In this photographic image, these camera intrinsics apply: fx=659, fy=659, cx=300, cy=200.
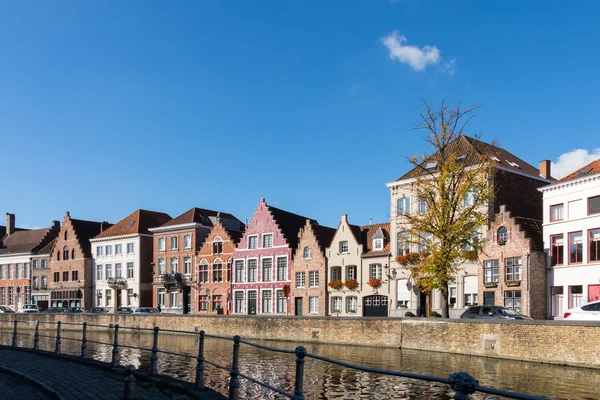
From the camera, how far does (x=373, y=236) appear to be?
185ft

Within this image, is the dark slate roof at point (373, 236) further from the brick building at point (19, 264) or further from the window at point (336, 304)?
the brick building at point (19, 264)

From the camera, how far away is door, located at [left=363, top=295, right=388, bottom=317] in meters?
54.4

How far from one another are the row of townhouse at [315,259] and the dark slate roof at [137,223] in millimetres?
192

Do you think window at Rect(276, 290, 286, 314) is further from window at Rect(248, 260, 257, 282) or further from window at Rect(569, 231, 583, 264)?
window at Rect(569, 231, 583, 264)

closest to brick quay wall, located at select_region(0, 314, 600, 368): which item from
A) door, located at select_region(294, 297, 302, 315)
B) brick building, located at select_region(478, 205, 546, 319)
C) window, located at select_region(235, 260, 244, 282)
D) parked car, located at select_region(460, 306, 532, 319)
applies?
parked car, located at select_region(460, 306, 532, 319)

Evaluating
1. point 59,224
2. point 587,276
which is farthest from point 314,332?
point 59,224

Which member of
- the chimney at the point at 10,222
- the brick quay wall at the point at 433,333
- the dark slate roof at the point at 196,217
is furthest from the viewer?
the chimney at the point at 10,222

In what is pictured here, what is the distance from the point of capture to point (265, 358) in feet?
102

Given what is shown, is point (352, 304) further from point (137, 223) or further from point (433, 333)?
point (137, 223)

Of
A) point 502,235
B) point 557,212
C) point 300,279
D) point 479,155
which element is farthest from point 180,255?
point 557,212

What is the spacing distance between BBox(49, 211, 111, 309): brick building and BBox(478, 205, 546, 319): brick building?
2039 inches

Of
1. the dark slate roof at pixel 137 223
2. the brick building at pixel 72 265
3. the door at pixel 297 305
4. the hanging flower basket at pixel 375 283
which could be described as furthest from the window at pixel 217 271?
the brick building at pixel 72 265

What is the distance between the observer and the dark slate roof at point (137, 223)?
77.2 meters

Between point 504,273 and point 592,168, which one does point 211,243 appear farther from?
point 592,168
